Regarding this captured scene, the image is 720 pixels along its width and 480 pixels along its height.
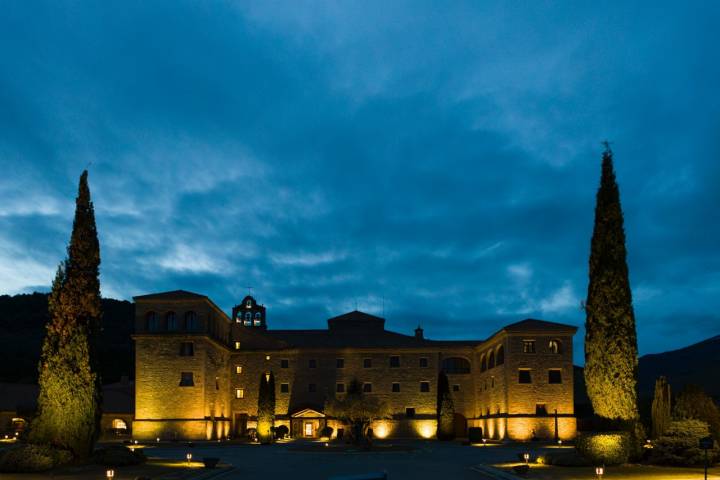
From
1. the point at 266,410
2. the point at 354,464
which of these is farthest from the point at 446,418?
the point at 354,464

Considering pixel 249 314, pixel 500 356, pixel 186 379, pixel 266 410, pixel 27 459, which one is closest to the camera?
pixel 27 459

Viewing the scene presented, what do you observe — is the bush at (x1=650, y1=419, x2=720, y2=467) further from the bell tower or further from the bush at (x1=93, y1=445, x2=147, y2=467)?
the bell tower

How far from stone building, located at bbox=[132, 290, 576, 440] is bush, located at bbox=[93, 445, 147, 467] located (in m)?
27.6

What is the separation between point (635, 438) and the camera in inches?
1221

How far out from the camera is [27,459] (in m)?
26.7

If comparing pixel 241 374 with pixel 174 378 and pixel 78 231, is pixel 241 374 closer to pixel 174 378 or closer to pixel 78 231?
pixel 174 378

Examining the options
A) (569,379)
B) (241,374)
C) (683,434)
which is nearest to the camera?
(683,434)

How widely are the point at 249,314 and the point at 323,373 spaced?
13.8 m

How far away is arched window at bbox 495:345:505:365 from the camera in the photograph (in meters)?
61.1

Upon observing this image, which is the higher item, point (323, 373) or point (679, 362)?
point (679, 362)

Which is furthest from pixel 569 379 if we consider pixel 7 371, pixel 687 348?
pixel 687 348

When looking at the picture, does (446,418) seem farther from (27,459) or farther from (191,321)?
(27,459)

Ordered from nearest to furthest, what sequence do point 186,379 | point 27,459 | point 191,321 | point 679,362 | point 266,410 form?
point 27,459 → point 266,410 → point 186,379 → point 191,321 → point 679,362

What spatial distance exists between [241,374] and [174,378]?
11.4m
